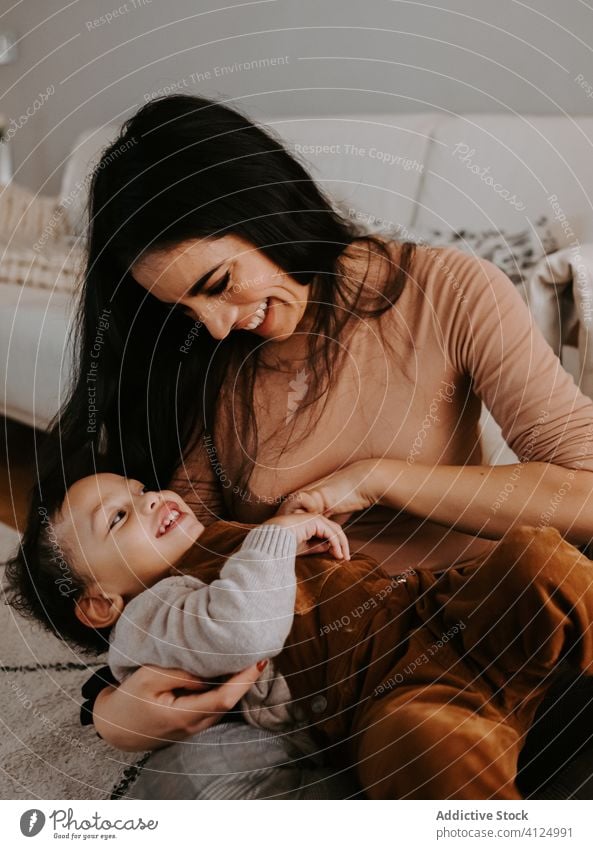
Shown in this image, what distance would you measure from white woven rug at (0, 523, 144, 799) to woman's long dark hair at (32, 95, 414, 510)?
0.15 metres

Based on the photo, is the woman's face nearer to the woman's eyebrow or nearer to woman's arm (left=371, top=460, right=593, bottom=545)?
the woman's eyebrow

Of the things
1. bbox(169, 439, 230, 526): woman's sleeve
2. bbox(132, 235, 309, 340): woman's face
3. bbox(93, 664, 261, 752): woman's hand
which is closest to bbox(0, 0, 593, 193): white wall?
bbox(132, 235, 309, 340): woman's face

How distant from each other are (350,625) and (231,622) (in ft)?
0.23

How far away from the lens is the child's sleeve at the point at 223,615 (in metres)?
0.40

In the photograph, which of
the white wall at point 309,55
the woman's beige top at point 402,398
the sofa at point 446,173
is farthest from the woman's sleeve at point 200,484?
the white wall at point 309,55

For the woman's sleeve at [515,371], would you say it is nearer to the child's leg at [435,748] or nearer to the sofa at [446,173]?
the sofa at [446,173]

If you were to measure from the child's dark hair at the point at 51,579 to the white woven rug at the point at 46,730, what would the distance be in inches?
1.1

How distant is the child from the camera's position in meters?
0.38

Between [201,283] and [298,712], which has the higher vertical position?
[201,283]

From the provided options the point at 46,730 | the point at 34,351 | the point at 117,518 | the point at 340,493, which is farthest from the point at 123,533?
the point at 34,351

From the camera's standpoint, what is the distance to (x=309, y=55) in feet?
1.79

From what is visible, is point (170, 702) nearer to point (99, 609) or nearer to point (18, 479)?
point (99, 609)

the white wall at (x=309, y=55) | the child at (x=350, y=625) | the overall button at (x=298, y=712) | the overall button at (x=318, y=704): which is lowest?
the overall button at (x=298, y=712)
